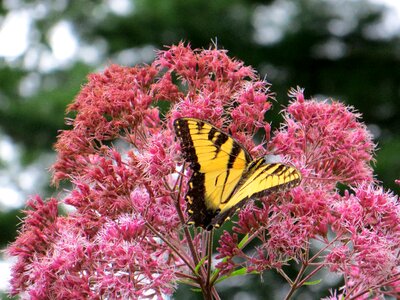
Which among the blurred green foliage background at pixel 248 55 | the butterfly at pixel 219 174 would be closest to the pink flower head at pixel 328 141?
the butterfly at pixel 219 174

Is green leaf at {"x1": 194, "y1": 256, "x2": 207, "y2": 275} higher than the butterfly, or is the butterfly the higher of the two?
the butterfly

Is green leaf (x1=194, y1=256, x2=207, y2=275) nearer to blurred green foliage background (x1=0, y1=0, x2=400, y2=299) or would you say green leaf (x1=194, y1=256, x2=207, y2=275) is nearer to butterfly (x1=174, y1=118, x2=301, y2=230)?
butterfly (x1=174, y1=118, x2=301, y2=230)

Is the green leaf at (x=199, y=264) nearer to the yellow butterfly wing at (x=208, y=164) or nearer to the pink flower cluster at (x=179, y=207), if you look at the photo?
the pink flower cluster at (x=179, y=207)

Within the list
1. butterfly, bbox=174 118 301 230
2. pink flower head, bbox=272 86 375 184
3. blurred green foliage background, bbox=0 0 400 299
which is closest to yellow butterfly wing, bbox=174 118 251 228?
butterfly, bbox=174 118 301 230

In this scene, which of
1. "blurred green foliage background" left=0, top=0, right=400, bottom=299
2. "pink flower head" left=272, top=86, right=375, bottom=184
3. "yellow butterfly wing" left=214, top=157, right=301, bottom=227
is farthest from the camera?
"blurred green foliage background" left=0, top=0, right=400, bottom=299

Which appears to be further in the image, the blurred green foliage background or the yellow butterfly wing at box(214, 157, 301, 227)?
the blurred green foliage background

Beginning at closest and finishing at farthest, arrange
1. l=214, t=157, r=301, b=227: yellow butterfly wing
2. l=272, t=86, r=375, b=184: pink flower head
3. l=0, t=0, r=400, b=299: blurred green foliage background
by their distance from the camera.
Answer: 1. l=214, t=157, r=301, b=227: yellow butterfly wing
2. l=272, t=86, r=375, b=184: pink flower head
3. l=0, t=0, r=400, b=299: blurred green foliage background

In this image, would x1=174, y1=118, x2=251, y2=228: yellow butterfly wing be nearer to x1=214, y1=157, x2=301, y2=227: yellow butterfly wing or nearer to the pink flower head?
x1=214, y1=157, x2=301, y2=227: yellow butterfly wing
